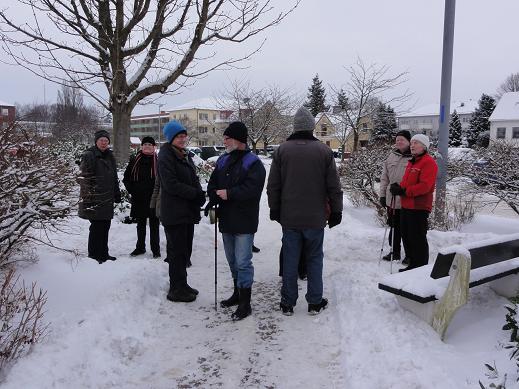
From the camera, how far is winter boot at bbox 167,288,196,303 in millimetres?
4953

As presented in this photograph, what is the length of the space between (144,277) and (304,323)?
1898mm

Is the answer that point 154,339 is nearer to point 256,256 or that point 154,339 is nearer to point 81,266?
point 81,266

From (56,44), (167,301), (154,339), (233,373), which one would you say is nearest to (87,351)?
(154,339)

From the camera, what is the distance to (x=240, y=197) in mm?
4441

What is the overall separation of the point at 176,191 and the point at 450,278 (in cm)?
275

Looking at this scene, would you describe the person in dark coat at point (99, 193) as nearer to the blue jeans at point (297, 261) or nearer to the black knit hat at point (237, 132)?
the black knit hat at point (237, 132)

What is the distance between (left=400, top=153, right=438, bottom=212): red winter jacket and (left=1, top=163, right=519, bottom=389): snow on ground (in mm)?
1002

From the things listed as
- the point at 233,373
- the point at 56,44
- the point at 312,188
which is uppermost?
the point at 56,44

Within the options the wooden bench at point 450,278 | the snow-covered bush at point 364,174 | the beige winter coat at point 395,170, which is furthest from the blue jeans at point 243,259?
the snow-covered bush at point 364,174

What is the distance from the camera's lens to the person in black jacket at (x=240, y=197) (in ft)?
14.7

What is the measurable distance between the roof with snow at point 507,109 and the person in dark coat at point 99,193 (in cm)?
5317

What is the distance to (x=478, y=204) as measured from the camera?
30.7ft

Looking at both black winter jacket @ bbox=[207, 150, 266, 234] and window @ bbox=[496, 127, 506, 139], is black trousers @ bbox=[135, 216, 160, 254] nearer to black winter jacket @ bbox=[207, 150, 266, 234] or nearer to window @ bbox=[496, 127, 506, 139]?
black winter jacket @ bbox=[207, 150, 266, 234]

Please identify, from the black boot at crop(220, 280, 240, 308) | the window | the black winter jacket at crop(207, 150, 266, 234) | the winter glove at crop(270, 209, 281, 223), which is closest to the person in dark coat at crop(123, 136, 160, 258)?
the black boot at crop(220, 280, 240, 308)
